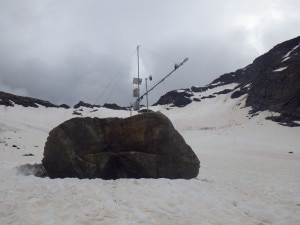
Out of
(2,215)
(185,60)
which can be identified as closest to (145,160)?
(2,215)

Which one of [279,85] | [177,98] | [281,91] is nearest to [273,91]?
[279,85]

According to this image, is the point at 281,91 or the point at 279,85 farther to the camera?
the point at 279,85

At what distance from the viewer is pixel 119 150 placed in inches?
566

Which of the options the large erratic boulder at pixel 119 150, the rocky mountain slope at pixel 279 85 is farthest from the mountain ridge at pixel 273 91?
the large erratic boulder at pixel 119 150

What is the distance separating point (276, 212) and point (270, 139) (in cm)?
4569

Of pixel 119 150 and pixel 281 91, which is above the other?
pixel 281 91

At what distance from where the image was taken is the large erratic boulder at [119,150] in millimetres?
13383

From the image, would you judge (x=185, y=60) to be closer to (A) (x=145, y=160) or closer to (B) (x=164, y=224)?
(A) (x=145, y=160)

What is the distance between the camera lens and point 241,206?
8844 mm

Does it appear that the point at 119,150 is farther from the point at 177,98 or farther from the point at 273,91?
the point at 177,98

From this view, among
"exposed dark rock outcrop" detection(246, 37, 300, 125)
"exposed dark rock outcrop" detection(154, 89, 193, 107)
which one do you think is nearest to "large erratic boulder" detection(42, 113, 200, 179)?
"exposed dark rock outcrop" detection(246, 37, 300, 125)

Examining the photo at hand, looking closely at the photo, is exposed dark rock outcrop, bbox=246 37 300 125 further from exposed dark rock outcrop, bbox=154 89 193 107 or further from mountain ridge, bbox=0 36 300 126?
exposed dark rock outcrop, bbox=154 89 193 107

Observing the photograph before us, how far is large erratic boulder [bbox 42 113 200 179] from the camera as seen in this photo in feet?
43.9

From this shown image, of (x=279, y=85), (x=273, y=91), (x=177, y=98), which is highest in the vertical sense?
(x=279, y=85)
